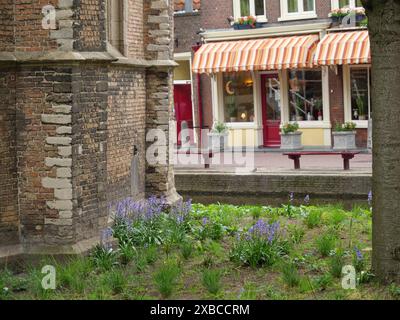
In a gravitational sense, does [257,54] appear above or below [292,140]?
above

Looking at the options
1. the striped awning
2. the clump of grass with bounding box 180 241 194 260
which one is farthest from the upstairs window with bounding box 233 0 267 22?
the clump of grass with bounding box 180 241 194 260

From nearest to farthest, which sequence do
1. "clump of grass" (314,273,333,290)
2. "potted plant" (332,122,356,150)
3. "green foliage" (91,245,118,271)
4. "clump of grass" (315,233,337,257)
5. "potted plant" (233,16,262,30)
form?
"clump of grass" (314,273,333,290) → "green foliage" (91,245,118,271) → "clump of grass" (315,233,337,257) → "potted plant" (332,122,356,150) → "potted plant" (233,16,262,30)

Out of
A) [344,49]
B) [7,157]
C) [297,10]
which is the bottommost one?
[7,157]

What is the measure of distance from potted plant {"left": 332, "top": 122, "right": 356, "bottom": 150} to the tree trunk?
60.4ft

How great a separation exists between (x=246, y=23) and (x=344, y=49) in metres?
4.29

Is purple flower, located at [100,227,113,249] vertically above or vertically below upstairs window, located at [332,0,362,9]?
below

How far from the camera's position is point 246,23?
30953mm

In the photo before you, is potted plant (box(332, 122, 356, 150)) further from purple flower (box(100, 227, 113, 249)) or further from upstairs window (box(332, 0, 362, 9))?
purple flower (box(100, 227, 113, 249))

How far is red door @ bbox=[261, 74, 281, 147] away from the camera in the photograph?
31281 millimetres

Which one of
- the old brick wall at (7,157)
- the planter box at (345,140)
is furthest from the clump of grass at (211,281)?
the planter box at (345,140)

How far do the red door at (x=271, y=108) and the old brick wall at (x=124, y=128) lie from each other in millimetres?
14860

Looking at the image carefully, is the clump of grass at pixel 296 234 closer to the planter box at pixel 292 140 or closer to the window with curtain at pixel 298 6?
the planter box at pixel 292 140

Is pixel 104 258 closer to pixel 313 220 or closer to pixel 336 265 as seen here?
pixel 336 265

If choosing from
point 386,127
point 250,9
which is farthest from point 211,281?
point 250,9
